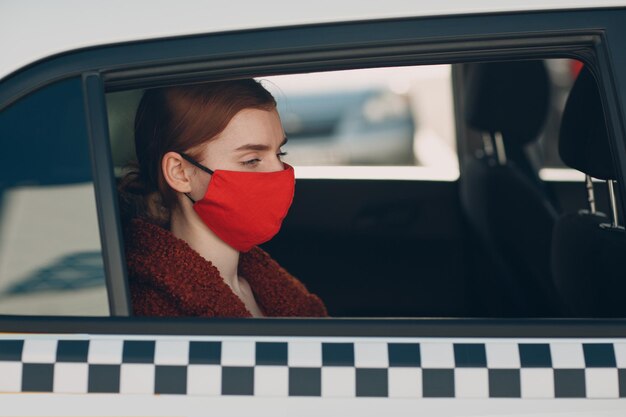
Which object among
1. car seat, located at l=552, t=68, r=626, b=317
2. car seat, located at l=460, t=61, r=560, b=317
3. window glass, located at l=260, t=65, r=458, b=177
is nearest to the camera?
car seat, located at l=552, t=68, r=626, b=317

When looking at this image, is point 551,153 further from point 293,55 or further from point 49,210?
point 49,210

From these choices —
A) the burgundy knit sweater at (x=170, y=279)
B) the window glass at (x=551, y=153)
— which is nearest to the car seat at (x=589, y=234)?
the window glass at (x=551, y=153)

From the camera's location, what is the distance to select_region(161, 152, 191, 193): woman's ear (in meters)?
1.77

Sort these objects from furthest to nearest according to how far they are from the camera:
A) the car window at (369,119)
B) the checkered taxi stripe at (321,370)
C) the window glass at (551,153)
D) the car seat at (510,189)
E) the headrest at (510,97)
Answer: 1. the car window at (369,119)
2. the window glass at (551,153)
3. the headrest at (510,97)
4. the car seat at (510,189)
5. the checkered taxi stripe at (321,370)

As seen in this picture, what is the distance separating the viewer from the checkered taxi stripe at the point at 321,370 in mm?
1351

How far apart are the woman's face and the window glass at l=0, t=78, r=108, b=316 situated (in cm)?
39

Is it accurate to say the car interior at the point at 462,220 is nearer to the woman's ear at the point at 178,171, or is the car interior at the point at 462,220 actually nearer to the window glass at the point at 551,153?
the window glass at the point at 551,153

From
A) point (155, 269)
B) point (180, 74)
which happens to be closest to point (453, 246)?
point (155, 269)

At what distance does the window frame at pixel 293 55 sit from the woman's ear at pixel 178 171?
0.34 metres

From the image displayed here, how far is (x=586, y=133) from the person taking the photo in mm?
1789

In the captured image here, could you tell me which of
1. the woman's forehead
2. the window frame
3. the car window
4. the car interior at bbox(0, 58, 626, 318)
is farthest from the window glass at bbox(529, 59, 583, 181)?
the car window

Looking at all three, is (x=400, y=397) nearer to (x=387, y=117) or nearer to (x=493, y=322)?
(x=493, y=322)

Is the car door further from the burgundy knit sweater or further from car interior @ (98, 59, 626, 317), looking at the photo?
car interior @ (98, 59, 626, 317)

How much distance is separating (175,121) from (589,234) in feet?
3.15
